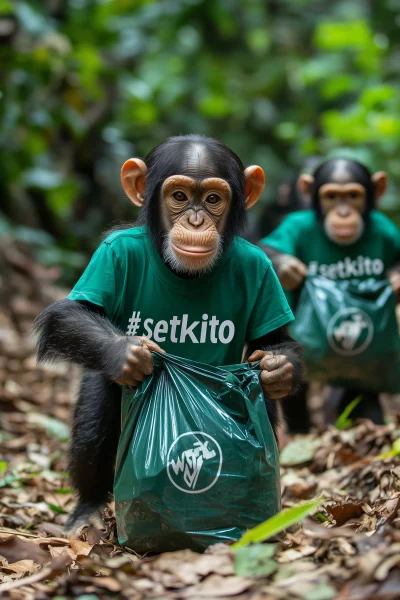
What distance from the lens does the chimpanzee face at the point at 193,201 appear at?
2.79 meters

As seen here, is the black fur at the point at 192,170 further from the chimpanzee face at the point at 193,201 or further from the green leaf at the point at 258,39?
the green leaf at the point at 258,39

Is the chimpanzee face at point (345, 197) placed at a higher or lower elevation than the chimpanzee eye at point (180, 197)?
higher

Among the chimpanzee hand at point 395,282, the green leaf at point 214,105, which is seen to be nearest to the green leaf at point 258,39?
the green leaf at point 214,105

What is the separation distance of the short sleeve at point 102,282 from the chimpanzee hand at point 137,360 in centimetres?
23

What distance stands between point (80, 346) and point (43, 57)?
5.23m

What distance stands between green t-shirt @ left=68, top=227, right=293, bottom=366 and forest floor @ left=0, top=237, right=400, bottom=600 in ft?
2.21

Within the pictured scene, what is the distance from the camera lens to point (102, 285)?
2.78m

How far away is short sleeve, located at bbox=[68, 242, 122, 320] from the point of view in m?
2.77

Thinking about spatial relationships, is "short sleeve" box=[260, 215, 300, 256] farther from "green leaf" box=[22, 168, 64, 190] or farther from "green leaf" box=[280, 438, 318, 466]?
"green leaf" box=[22, 168, 64, 190]

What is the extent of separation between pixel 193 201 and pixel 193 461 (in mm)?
887

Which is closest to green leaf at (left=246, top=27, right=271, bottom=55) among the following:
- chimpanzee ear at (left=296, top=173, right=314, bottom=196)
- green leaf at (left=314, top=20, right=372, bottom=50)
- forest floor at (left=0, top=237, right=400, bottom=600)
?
green leaf at (left=314, top=20, right=372, bottom=50)

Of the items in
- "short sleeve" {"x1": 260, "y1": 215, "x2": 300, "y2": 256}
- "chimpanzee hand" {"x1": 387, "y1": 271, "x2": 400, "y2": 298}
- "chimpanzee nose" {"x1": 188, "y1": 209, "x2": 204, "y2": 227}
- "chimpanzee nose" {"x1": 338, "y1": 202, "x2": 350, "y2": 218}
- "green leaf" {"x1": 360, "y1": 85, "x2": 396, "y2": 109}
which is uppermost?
"green leaf" {"x1": 360, "y1": 85, "x2": 396, "y2": 109}

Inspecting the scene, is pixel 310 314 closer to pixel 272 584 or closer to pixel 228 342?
pixel 228 342

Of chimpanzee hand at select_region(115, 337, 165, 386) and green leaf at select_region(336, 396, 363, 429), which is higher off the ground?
chimpanzee hand at select_region(115, 337, 165, 386)
